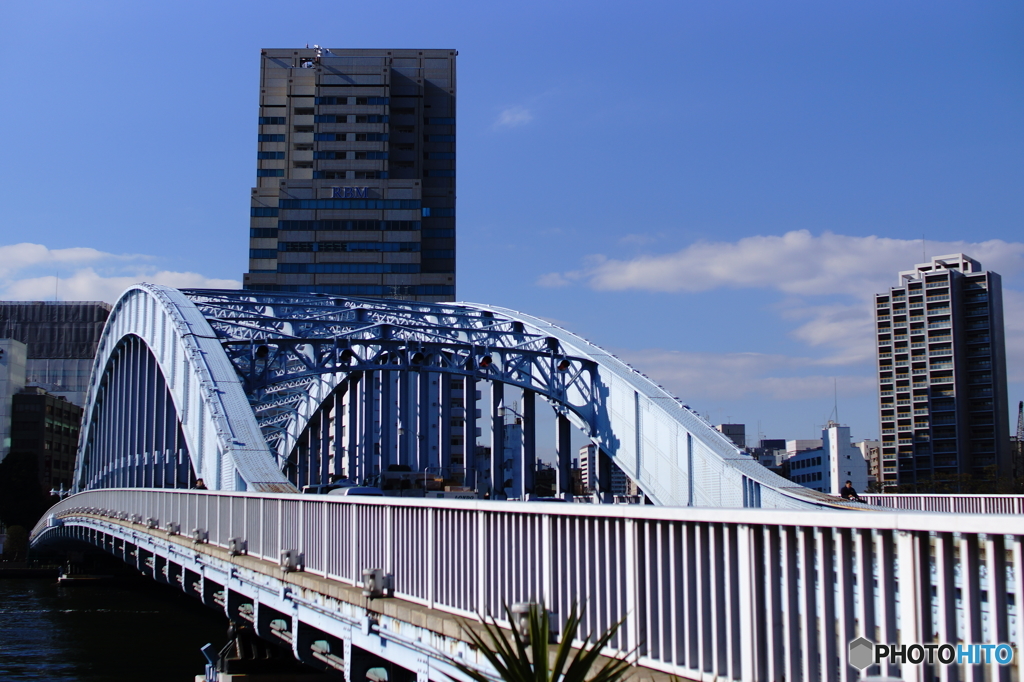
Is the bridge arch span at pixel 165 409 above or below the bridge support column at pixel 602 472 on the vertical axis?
above

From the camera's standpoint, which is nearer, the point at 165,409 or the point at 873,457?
the point at 165,409

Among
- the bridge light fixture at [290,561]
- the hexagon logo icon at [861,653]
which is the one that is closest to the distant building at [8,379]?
the bridge light fixture at [290,561]

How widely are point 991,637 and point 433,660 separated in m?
6.30

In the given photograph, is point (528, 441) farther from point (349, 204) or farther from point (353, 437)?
point (349, 204)

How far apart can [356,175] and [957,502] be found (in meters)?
99.7

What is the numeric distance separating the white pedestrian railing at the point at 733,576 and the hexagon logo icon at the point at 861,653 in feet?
0.24

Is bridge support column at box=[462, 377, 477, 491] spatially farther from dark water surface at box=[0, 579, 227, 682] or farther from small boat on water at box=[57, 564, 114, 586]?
small boat on water at box=[57, 564, 114, 586]

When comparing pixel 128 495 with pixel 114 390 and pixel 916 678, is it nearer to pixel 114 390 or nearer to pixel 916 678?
pixel 114 390

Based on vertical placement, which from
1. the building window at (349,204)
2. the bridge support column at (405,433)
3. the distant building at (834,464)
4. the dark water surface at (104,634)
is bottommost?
the dark water surface at (104,634)

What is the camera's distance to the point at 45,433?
115m

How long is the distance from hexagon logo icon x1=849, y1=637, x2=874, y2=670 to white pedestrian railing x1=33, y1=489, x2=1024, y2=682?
0.07 meters

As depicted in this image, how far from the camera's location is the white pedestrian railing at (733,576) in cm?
579

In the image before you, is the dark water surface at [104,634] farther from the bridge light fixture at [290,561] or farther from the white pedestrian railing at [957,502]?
the white pedestrian railing at [957,502]

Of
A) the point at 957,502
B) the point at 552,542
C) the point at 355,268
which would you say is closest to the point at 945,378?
the point at 355,268
